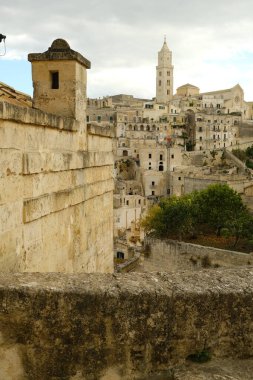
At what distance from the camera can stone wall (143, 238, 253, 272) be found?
24359 millimetres

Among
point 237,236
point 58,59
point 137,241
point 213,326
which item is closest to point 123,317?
Result: point 213,326

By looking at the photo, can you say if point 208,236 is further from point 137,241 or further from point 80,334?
point 80,334

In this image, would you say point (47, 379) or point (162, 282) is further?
point (162, 282)

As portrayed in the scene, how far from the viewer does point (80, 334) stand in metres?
3.47

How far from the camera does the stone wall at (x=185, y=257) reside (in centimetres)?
2436

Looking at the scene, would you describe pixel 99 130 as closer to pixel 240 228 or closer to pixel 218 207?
pixel 240 228

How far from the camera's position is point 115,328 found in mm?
3498

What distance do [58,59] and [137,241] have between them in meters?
32.6

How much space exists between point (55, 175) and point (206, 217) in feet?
96.7

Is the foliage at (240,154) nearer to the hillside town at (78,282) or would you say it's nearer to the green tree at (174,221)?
the green tree at (174,221)

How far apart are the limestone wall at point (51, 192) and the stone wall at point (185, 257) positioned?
58.2 ft

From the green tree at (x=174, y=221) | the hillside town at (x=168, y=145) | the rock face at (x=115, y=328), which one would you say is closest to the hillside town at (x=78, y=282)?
the rock face at (x=115, y=328)

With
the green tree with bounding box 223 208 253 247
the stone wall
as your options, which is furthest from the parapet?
the green tree with bounding box 223 208 253 247

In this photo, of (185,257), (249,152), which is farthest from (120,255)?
(249,152)
